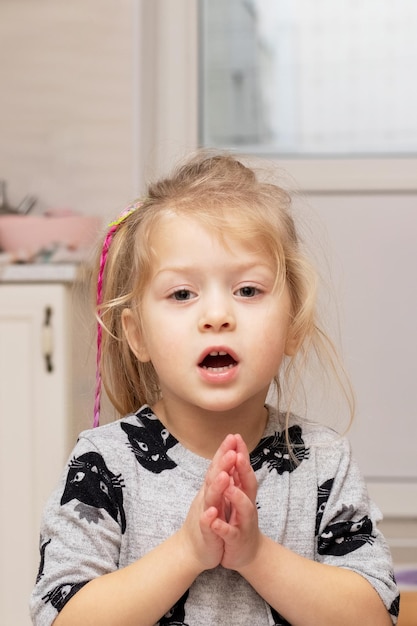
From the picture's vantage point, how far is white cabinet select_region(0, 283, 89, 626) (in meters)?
1.99

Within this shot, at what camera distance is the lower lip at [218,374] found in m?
1.00

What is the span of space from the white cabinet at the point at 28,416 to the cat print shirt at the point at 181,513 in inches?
34.4

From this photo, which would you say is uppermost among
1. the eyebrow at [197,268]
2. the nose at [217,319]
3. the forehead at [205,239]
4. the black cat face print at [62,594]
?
the forehead at [205,239]

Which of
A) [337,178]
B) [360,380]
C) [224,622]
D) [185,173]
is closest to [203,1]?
[337,178]

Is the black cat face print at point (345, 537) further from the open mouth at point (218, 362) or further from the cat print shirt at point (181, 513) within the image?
the open mouth at point (218, 362)

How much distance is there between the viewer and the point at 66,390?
2004 mm

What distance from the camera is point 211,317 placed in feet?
3.25

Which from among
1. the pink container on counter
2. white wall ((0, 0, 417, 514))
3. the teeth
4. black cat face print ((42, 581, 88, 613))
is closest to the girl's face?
the teeth

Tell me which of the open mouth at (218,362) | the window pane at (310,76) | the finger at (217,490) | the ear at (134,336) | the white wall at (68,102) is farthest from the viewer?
the window pane at (310,76)

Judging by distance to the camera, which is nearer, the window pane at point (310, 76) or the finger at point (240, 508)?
the finger at point (240, 508)

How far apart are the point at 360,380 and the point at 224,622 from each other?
1.69m

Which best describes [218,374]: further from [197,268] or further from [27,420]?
[27,420]

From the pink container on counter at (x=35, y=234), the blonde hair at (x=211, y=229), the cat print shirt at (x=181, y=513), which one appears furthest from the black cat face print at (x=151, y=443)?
the pink container on counter at (x=35, y=234)

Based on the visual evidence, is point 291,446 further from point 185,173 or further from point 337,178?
point 337,178
